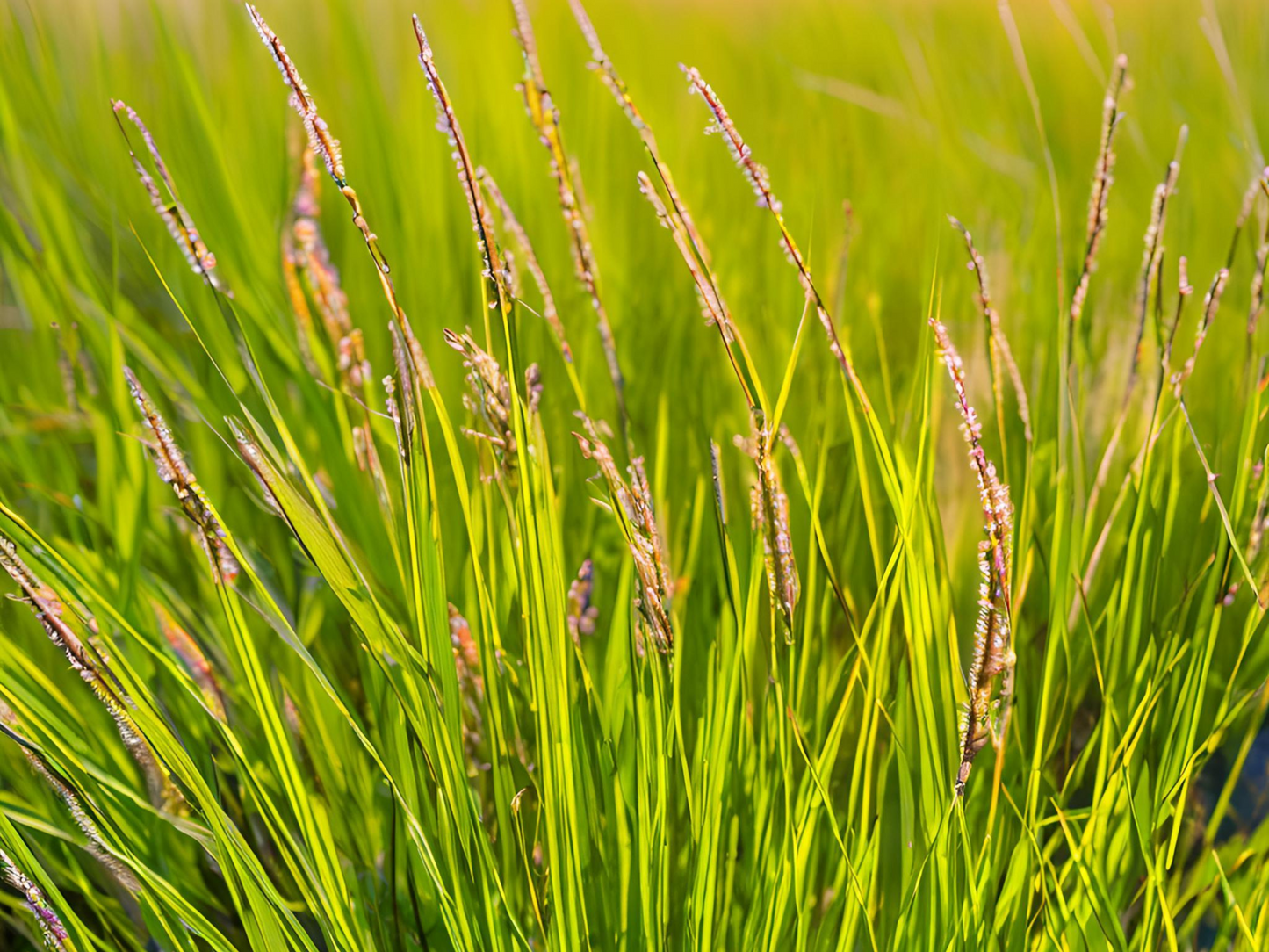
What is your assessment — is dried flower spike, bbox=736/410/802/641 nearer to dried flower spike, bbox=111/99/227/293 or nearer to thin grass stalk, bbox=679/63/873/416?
thin grass stalk, bbox=679/63/873/416

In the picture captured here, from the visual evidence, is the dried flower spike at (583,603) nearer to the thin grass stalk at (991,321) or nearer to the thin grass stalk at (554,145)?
the thin grass stalk at (554,145)

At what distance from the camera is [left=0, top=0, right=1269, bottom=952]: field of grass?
0.35m

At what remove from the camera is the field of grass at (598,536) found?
0.35 metres

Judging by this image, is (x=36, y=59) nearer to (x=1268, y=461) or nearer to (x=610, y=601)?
(x=610, y=601)

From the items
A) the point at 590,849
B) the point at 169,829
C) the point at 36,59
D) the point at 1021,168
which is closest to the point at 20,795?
the point at 169,829

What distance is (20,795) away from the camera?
1.48 feet

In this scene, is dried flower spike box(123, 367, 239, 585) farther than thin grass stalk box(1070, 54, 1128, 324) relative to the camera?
No

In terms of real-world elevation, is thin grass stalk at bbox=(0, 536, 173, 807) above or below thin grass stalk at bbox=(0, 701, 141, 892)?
above

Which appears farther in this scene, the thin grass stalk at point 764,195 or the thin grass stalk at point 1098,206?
the thin grass stalk at point 1098,206

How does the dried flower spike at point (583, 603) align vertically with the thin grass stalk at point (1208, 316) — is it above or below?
below

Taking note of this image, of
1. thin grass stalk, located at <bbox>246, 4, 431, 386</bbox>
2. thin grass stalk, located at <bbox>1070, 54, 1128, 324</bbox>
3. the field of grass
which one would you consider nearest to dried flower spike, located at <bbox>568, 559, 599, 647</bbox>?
the field of grass

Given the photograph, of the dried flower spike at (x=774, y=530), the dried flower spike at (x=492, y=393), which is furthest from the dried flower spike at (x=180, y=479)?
the dried flower spike at (x=774, y=530)

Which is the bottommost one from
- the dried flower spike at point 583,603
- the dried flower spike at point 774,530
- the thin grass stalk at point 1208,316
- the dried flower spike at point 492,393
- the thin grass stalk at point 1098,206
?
the dried flower spike at point 583,603

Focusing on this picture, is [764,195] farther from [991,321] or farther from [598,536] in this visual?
[598,536]
